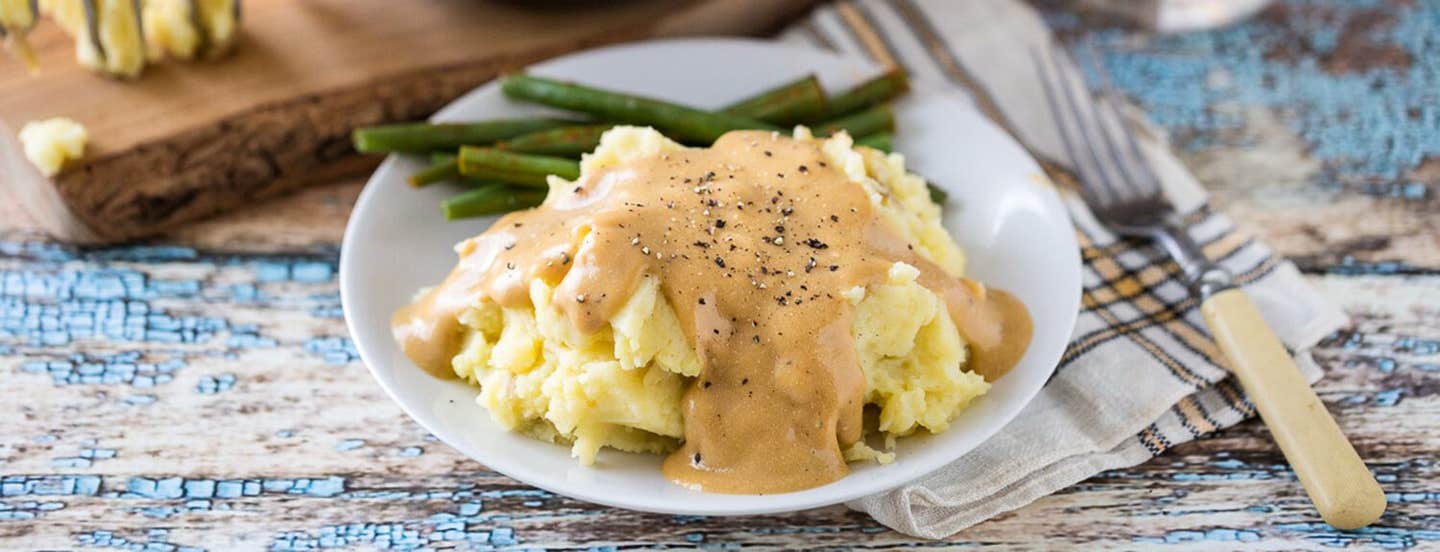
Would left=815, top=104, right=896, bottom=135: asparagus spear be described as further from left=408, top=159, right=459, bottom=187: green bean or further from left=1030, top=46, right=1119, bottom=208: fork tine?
left=408, top=159, right=459, bottom=187: green bean

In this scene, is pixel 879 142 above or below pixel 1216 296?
above

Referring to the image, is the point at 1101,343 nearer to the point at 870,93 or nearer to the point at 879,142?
the point at 879,142

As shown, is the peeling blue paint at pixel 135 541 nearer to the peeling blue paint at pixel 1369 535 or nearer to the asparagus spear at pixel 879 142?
the asparagus spear at pixel 879 142

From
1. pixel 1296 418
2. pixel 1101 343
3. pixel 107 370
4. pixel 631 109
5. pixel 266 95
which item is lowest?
pixel 1296 418

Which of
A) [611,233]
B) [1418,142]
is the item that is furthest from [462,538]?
[1418,142]

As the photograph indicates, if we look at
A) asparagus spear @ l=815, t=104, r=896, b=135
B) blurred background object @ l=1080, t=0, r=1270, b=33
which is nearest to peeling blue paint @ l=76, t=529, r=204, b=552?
asparagus spear @ l=815, t=104, r=896, b=135

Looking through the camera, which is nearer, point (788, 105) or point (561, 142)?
point (561, 142)

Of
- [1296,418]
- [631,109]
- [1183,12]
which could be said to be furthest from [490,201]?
[1183,12]
